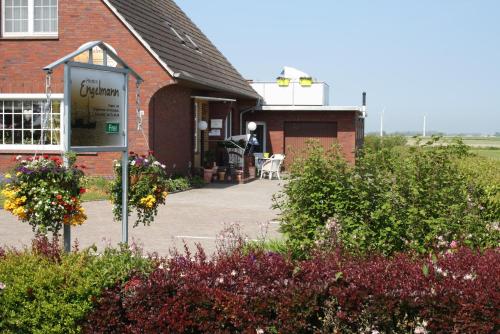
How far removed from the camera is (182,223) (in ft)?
43.1

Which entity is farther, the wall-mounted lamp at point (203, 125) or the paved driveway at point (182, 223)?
the wall-mounted lamp at point (203, 125)

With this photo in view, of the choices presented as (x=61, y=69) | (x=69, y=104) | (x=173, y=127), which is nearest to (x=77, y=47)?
(x=61, y=69)

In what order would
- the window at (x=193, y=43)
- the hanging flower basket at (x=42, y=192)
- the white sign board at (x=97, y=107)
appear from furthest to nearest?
the window at (x=193, y=43) < the white sign board at (x=97, y=107) < the hanging flower basket at (x=42, y=192)

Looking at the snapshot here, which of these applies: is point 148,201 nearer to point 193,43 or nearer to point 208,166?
point 208,166

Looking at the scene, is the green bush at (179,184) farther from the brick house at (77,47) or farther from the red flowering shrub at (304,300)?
the red flowering shrub at (304,300)

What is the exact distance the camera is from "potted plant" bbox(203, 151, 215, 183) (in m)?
23.2

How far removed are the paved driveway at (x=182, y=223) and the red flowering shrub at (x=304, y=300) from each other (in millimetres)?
2994

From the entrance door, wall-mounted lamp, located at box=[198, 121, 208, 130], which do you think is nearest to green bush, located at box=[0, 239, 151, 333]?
wall-mounted lamp, located at box=[198, 121, 208, 130]

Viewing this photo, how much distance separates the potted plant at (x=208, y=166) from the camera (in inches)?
913

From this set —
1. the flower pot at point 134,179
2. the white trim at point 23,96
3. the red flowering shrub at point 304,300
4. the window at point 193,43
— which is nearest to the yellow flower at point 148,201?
the flower pot at point 134,179

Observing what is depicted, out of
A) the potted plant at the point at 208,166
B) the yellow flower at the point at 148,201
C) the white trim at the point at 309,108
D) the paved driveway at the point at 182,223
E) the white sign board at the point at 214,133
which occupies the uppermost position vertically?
the white trim at the point at 309,108

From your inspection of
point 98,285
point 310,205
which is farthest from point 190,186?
point 98,285

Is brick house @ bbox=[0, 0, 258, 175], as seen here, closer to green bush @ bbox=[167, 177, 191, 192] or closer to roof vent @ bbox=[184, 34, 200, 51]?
green bush @ bbox=[167, 177, 191, 192]

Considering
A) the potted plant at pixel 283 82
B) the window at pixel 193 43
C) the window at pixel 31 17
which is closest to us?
the window at pixel 31 17
